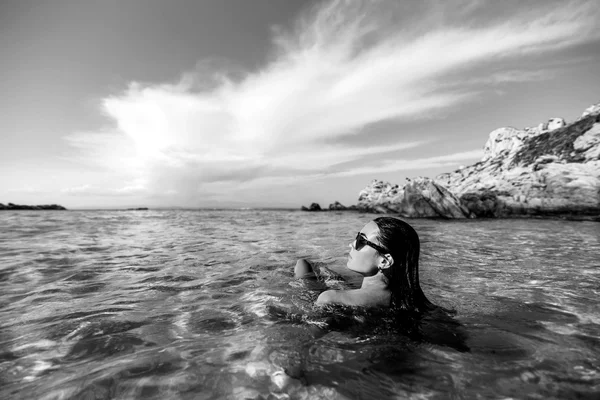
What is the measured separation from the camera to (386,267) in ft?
10.3

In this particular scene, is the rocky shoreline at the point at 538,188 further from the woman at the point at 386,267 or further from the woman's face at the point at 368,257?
the woman's face at the point at 368,257

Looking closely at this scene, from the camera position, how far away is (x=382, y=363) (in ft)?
7.80

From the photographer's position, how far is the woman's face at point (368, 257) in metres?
3.19

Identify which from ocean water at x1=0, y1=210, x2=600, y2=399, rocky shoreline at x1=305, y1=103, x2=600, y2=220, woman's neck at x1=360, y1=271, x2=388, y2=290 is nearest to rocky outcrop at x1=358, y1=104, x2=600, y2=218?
rocky shoreline at x1=305, y1=103, x2=600, y2=220

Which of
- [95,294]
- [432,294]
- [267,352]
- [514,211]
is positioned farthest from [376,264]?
[514,211]

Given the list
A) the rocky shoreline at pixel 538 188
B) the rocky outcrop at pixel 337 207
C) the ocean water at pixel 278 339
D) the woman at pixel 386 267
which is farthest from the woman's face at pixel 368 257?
the rocky outcrop at pixel 337 207

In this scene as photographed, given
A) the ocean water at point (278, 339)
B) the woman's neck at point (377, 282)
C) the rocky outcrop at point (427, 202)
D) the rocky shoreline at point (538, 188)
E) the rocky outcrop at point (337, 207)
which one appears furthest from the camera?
the rocky outcrop at point (337, 207)

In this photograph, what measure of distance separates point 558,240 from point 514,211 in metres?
15.6

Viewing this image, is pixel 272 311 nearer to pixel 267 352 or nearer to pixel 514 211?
pixel 267 352

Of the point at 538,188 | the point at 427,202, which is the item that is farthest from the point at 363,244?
the point at 538,188

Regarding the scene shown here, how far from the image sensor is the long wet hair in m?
3.09

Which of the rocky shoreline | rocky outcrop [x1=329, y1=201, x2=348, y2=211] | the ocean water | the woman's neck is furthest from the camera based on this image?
rocky outcrop [x1=329, y1=201, x2=348, y2=211]

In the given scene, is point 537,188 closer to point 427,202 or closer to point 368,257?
point 427,202

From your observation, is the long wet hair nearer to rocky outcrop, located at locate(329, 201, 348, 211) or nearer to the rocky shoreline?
the rocky shoreline
